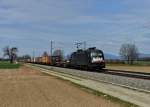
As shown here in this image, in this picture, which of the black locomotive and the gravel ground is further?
the black locomotive

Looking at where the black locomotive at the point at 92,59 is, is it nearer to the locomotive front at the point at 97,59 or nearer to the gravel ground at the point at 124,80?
the locomotive front at the point at 97,59

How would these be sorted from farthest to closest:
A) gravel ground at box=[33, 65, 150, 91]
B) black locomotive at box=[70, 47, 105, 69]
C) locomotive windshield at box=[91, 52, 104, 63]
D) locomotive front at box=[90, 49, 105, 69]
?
locomotive windshield at box=[91, 52, 104, 63] → black locomotive at box=[70, 47, 105, 69] → locomotive front at box=[90, 49, 105, 69] → gravel ground at box=[33, 65, 150, 91]

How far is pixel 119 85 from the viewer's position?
28141 mm

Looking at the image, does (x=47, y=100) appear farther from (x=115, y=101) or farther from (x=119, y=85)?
(x=119, y=85)

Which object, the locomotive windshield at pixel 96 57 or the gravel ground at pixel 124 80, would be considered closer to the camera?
the gravel ground at pixel 124 80

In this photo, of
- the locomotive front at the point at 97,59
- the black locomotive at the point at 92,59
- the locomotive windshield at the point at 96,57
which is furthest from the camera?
the locomotive windshield at the point at 96,57

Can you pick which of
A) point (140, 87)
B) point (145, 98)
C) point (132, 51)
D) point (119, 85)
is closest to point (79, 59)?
point (119, 85)

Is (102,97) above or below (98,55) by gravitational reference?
below

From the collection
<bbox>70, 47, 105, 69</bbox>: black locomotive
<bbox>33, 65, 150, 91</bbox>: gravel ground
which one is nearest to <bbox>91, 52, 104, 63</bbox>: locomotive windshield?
<bbox>70, 47, 105, 69</bbox>: black locomotive

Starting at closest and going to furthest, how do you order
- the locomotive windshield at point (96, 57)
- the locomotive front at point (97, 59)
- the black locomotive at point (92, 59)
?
the locomotive front at point (97, 59)
the black locomotive at point (92, 59)
the locomotive windshield at point (96, 57)

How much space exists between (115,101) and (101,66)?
109ft

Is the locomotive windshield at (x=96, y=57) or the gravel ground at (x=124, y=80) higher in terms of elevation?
the locomotive windshield at (x=96, y=57)

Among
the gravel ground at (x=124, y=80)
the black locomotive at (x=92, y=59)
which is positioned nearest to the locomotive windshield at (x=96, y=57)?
the black locomotive at (x=92, y=59)

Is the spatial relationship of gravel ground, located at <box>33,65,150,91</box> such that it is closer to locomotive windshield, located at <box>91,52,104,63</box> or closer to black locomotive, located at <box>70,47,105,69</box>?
black locomotive, located at <box>70,47,105,69</box>
